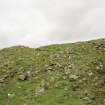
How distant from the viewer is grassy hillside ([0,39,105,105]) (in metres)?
58.1

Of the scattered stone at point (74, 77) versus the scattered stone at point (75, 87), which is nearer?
the scattered stone at point (75, 87)

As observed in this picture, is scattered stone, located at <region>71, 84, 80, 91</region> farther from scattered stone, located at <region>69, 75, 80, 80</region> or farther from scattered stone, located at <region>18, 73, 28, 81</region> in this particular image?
Result: scattered stone, located at <region>18, 73, 28, 81</region>

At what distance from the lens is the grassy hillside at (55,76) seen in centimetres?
5809

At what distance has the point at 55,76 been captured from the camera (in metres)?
64.4

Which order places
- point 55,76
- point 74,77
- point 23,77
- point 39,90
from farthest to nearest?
point 23,77, point 55,76, point 74,77, point 39,90

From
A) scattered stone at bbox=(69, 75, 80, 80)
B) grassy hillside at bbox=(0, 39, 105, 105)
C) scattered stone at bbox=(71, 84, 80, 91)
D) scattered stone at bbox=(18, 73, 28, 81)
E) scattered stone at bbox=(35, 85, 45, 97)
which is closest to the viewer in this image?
grassy hillside at bbox=(0, 39, 105, 105)

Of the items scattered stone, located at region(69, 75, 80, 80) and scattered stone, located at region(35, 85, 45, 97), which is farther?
scattered stone, located at region(69, 75, 80, 80)

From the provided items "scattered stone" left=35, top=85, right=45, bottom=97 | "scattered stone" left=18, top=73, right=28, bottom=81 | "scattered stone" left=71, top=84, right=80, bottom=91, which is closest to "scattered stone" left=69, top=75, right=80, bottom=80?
"scattered stone" left=71, top=84, right=80, bottom=91

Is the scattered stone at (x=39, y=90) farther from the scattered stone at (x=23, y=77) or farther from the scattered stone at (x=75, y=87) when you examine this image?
the scattered stone at (x=23, y=77)

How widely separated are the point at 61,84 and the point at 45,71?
666 centimetres

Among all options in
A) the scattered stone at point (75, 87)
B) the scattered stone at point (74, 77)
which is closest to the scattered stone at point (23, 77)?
the scattered stone at point (74, 77)

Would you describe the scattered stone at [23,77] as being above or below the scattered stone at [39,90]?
above

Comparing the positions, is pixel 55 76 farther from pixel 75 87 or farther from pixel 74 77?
pixel 75 87

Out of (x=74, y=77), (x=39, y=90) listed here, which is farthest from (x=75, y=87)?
(x=39, y=90)
